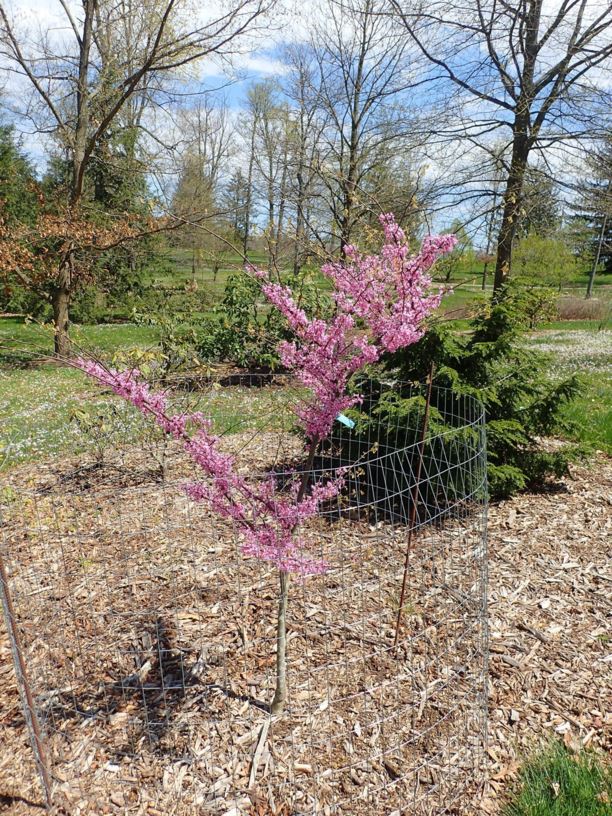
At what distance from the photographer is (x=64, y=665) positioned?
2.55m

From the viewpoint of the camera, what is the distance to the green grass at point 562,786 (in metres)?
1.92

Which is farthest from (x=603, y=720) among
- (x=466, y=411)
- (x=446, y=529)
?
(x=466, y=411)

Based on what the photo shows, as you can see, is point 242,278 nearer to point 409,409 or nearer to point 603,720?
point 409,409

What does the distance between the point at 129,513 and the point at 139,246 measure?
13.9m

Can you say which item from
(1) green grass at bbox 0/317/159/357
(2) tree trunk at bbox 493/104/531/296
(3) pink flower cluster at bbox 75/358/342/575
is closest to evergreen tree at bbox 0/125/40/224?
(1) green grass at bbox 0/317/159/357

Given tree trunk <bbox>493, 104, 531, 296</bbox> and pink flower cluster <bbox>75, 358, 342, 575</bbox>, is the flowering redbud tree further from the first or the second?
tree trunk <bbox>493, 104, 531, 296</bbox>

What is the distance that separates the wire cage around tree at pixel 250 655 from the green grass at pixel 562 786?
0.17 metres

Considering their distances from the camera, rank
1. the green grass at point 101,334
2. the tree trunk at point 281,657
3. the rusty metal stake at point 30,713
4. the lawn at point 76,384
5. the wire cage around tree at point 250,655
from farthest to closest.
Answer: the green grass at point 101,334, the lawn at point 76,384, the tree trunk at point 281,657, the wire cage around tree at point 250,655, the rusty metal stake at point 30,713

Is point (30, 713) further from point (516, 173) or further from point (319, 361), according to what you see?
point (516, 173)

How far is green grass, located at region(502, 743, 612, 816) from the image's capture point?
192 centimetres

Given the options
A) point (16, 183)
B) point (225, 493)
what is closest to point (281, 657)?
point (225, 493)

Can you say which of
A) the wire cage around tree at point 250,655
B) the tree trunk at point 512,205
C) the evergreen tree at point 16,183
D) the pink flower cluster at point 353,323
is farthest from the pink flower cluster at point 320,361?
the evergreen tree at point 16,183

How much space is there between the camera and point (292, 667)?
2510 millimetres

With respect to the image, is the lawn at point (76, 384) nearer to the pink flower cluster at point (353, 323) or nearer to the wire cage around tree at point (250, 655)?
the pink flower cluster at point (353, 323)
